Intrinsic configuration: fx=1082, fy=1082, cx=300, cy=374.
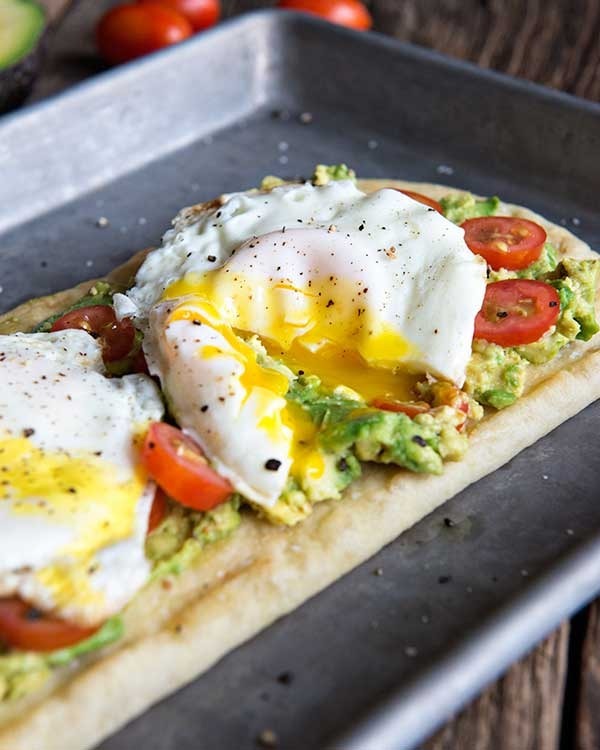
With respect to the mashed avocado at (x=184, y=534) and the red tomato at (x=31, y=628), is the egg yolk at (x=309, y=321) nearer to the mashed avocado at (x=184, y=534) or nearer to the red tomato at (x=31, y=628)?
the mashed avocado at (x=184, y=534)

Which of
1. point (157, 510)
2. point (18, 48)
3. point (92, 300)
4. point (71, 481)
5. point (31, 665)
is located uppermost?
point (71, 481)

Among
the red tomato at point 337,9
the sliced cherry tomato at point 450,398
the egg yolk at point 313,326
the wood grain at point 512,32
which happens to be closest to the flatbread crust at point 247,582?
the sliced cherry tomato at point 450,398

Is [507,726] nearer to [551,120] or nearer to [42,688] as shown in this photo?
[42,688]

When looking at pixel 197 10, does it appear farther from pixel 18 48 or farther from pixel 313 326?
pixel 313 326

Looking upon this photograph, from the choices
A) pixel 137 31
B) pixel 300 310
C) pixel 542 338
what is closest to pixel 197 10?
pixel 137 31

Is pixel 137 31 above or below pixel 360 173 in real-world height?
below

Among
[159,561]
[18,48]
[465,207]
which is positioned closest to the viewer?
[159,561]
